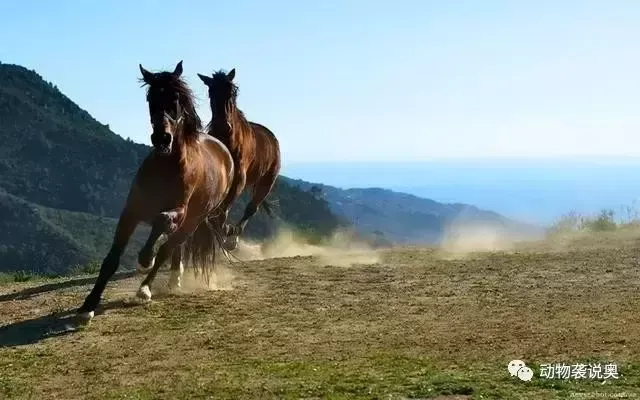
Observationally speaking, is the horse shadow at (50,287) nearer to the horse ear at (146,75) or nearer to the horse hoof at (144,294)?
the horse hoof at (144,294)

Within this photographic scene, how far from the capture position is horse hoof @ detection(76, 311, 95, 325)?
7551 mm

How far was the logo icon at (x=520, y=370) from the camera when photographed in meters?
5.33

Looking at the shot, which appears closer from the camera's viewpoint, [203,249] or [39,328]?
[39,328]

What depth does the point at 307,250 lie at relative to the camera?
1617cm

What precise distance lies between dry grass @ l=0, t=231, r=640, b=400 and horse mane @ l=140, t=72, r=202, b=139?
2.12 meters

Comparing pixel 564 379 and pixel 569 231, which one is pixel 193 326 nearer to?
pixel 564 379

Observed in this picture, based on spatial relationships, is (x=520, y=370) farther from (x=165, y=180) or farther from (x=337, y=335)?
(x=165, y=180)

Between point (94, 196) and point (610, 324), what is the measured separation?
263 feet

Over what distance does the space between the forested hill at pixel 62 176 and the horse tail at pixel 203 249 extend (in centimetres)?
5259

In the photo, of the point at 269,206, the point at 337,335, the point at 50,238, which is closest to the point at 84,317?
the point at 337,335

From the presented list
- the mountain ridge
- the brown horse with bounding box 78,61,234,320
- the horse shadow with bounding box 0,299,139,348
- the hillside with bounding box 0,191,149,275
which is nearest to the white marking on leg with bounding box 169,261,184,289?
the brown horse with bounding box 78,61,234,320

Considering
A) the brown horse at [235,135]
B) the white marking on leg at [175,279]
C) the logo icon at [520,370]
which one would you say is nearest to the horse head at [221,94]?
the brown horse at [235,135]

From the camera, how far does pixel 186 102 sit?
27.4 feet

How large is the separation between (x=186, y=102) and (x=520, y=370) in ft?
16.0
